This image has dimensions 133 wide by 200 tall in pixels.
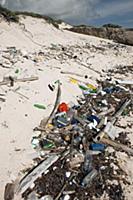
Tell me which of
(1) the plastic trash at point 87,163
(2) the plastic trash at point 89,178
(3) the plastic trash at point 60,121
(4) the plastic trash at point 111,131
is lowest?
(2) the plastic trash at point 89,178

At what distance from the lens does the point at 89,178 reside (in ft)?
21.2

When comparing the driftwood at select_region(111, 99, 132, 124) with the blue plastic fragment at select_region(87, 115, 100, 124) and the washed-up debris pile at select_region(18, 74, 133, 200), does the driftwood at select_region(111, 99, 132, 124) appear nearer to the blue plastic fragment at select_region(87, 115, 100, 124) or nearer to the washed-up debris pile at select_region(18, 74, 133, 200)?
the washed-up debris pile at select_region(18, 74, 133, 200)

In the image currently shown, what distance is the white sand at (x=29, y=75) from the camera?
23.9ft

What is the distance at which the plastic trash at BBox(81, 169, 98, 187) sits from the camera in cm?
635

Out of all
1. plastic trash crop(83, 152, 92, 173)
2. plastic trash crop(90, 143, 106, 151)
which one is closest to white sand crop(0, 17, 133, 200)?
plastic trash crop(83, 152, 92, 173)

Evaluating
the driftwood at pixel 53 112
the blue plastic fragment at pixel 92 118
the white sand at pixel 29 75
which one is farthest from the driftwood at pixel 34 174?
the blue plastic fragment at pixel 92 118

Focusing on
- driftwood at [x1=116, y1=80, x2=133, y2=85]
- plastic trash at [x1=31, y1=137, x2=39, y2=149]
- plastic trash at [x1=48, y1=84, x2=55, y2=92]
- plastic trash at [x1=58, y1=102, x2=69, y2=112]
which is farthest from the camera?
driftwood at [x1=116, y1=80, x2=133, y2=85]

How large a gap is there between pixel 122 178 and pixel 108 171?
0.33 metres

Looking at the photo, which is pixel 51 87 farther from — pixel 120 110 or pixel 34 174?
pixel 34 174

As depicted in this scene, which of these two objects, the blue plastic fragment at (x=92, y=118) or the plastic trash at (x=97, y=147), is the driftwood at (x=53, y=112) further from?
the plastic trash at (x=97, y=147)

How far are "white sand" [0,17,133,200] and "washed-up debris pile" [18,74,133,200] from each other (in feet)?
1.24

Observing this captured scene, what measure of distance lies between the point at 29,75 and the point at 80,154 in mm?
4922

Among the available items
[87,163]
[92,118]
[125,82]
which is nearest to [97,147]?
[87,163]

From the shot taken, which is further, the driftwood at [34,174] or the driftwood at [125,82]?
the driftwood at [125,82]
